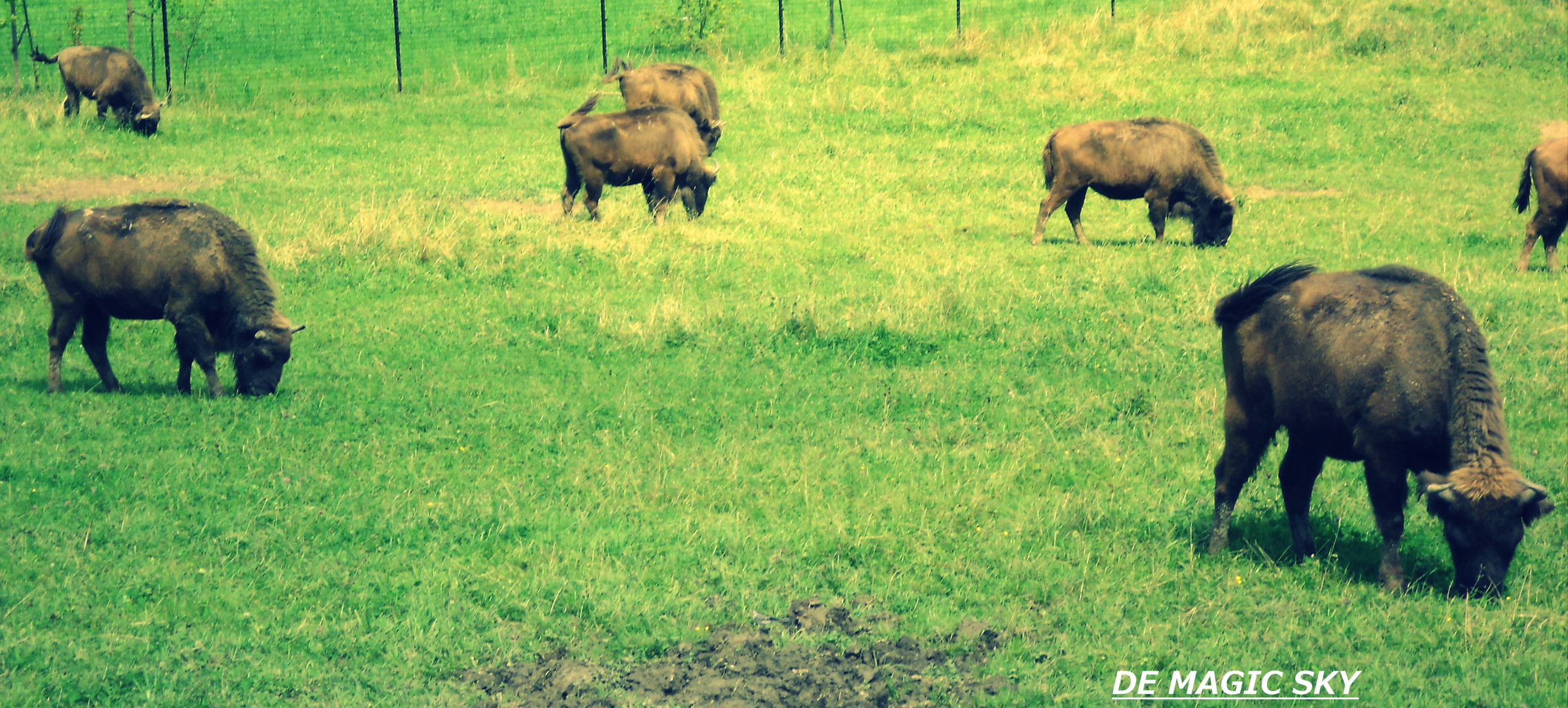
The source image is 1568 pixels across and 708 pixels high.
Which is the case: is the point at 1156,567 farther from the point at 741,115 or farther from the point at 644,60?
the point at 644,60

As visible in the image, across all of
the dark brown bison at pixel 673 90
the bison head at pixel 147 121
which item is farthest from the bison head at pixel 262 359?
the bison head at pixel 147 121

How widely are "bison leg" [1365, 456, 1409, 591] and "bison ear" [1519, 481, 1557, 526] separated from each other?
0.59 metres

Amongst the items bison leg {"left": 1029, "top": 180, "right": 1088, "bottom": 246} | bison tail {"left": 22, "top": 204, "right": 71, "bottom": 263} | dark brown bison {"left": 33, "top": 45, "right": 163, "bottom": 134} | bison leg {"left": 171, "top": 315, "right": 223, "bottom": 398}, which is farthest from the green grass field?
dark brown bison {"left": 33, "top": 45, "right": 163, "bottom": 134}

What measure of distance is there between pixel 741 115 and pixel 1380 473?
17734 mm

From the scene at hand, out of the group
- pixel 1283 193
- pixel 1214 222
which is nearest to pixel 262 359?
pixel 1214 222

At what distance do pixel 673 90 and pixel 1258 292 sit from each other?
15.0 meters

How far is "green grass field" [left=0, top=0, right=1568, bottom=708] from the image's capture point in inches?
243

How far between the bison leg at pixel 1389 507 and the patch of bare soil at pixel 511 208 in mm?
11538

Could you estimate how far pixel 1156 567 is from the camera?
7.04m

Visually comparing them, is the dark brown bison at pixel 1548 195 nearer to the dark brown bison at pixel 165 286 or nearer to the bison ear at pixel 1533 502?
the bison ear at pixel 1533 502

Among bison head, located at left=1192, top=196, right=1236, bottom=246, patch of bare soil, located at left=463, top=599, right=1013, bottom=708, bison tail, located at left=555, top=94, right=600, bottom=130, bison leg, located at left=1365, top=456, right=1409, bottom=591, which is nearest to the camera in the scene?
patch of bare soil, located at left=463, top=599, right=1013, bottom=708

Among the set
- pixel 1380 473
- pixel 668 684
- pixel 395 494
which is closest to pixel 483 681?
pixel 668 684

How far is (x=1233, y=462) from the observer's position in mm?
7258

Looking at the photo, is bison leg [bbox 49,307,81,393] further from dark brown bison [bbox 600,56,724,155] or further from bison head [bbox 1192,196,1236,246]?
bison head [bbox 1192,196,1236,246]
